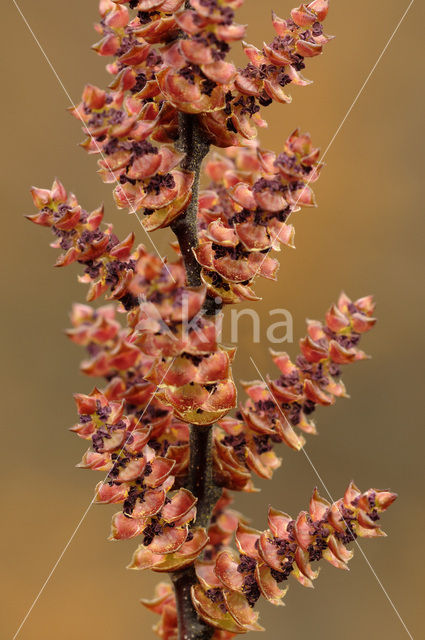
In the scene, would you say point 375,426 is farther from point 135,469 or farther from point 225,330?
point 135,469

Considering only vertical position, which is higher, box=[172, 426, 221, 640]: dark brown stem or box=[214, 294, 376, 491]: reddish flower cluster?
box=[214, 294, 376, 491]: reddish flower cluster

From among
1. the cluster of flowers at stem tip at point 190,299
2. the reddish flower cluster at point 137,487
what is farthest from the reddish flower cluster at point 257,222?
the reddish flower cluster at point 137,487

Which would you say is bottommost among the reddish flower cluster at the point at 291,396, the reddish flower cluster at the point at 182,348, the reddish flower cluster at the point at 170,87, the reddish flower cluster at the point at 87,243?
the reddish flower cluster at the point at 291,396

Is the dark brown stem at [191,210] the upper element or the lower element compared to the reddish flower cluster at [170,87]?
lower

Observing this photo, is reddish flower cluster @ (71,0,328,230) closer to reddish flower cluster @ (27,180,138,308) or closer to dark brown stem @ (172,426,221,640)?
reddish flower cluster @ (27,180,138,308)

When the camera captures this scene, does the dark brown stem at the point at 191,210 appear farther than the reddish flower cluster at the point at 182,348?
Yes

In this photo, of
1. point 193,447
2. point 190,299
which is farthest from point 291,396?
point 190,299

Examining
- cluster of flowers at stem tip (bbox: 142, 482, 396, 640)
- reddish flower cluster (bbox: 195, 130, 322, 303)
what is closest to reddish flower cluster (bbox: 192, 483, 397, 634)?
cluster of flowers at stem tip (bbox: 142, 482, 396, 640)

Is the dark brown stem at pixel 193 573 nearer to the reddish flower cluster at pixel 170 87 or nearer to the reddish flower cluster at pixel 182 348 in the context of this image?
the reddish flower cluster at pixel 182 348

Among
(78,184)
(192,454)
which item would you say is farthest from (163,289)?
(78,184)
